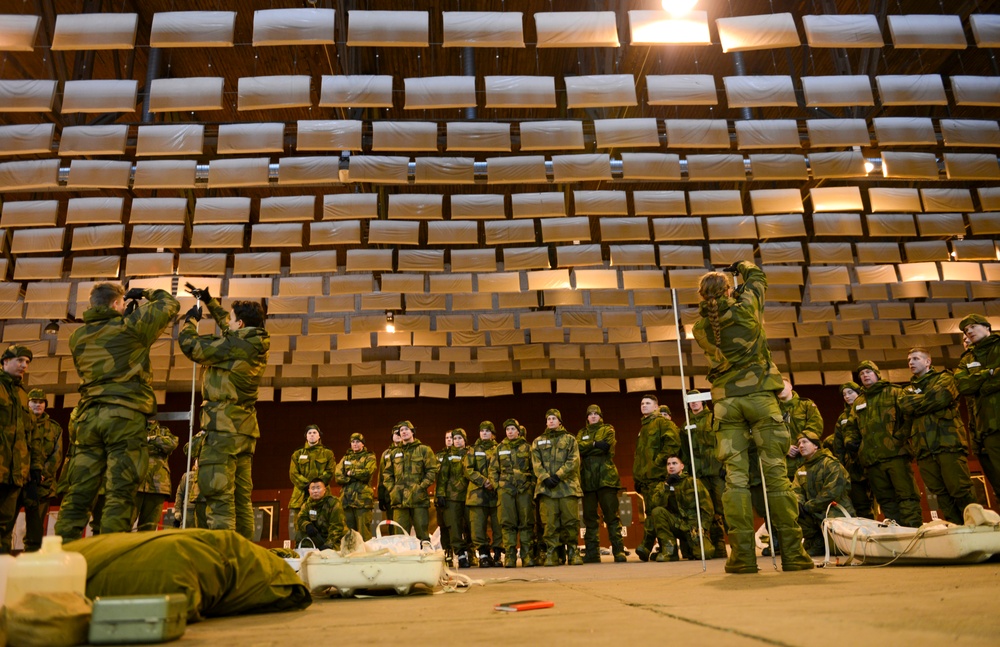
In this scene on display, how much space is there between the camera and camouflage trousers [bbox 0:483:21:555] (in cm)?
536

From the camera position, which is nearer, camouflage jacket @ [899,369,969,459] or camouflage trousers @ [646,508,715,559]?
camouflage jacket @ [899,369,969,459]

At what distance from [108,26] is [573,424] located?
11.8 m

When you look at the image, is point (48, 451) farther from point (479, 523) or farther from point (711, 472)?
point (711, 472)

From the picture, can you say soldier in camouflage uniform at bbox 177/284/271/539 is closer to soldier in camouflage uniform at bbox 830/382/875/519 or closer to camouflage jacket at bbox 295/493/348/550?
camouflage jacket at bbox 295/493/348/550

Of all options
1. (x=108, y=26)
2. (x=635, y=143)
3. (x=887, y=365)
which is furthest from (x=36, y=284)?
(x=887, y=365)

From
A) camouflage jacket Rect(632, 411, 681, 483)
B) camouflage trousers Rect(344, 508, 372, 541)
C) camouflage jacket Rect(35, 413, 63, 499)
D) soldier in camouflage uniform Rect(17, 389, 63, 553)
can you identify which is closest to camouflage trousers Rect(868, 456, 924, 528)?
camouflage jacket Rect(632, 411, 681, 483)

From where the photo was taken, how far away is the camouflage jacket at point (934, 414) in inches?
232

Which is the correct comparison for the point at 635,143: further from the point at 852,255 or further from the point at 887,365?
the point at 887,365

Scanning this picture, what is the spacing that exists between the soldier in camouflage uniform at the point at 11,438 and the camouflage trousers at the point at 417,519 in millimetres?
4074

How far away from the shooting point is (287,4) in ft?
29.3

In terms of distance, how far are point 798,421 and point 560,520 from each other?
2.78 meters

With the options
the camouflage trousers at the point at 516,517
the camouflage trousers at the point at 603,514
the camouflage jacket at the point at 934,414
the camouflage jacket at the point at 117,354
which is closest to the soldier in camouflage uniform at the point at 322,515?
the camouflage trousers at the point at 516,517

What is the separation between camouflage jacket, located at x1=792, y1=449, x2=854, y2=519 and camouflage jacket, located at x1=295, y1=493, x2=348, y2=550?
494 cm

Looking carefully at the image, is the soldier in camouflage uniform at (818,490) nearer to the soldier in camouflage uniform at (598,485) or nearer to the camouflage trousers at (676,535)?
the camouflage trousers at (676,535)
